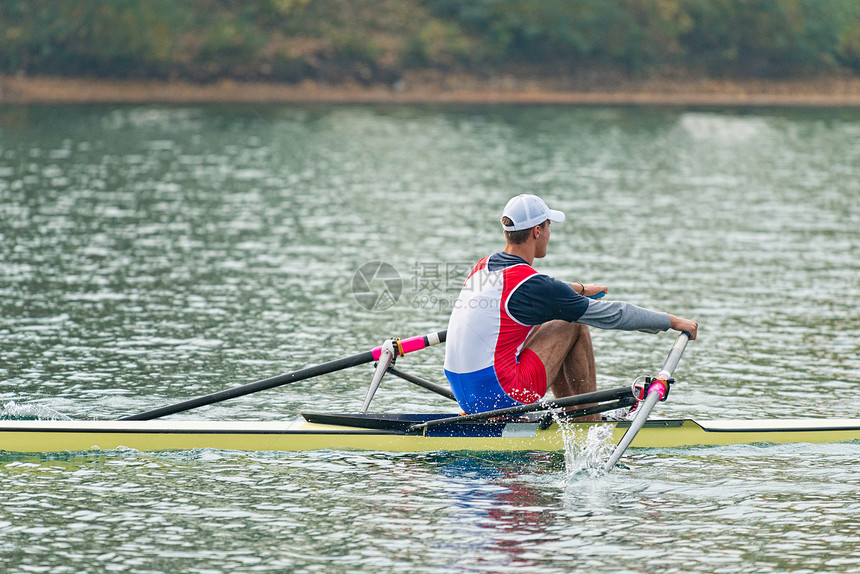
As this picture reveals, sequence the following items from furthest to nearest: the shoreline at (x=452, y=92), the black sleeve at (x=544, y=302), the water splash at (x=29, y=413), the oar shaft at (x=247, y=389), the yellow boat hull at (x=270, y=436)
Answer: the shoreline at (x=452, y=92), the water splash at (x=29, y=413), the oar shaft at (x=247, y=389), the yellow boat hull at (x=270, y=436), the black sleeve at (x=544, y=302)

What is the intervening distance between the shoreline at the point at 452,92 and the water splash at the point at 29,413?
171 ft

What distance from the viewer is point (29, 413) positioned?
1111 cm

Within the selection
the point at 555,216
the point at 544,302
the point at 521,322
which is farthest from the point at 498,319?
the point at 555,216

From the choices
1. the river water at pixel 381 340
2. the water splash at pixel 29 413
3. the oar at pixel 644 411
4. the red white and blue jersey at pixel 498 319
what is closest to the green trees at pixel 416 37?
the river water at pixel 381 340

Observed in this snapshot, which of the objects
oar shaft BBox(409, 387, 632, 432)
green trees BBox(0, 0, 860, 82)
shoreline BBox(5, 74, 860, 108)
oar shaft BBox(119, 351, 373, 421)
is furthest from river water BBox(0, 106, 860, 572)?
green trees BBox(0, 0, 860, 82)

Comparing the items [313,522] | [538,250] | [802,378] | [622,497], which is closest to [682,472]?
[622,497]

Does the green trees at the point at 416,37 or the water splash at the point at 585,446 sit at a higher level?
the green trees at the point at 416,37

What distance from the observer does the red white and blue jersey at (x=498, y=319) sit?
9398 millimetres

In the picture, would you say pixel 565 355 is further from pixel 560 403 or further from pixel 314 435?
pixel 314 435

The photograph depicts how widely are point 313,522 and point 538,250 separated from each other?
2908 millimetres

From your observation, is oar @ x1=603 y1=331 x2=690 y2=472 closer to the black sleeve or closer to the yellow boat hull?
the yellow boat hull

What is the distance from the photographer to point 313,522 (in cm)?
862

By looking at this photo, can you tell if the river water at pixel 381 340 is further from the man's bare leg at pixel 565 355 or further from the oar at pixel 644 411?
the man's bare leg at pixel 565 355

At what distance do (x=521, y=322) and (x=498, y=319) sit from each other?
19 centimetres
